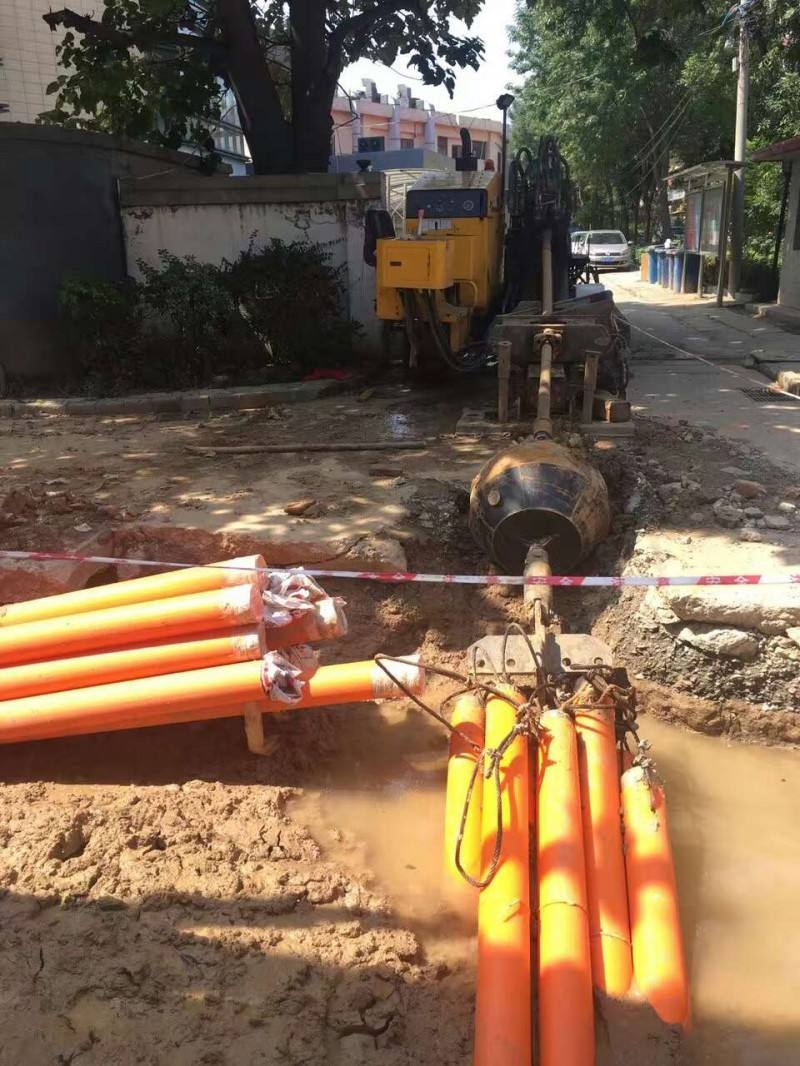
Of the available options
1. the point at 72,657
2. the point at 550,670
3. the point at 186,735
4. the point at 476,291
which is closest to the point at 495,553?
the point at 550,670

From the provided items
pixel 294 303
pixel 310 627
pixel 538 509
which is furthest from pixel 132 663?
pixel 294 303

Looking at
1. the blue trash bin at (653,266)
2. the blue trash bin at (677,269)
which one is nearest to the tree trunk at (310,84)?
the blue trash bin at (677,269)

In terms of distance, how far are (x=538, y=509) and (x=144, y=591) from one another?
2.31m

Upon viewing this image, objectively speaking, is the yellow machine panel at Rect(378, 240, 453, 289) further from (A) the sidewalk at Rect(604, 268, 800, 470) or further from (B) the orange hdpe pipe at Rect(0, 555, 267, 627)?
(B) the orange hdpe pipe at Rect(0, 555, 267, 627)

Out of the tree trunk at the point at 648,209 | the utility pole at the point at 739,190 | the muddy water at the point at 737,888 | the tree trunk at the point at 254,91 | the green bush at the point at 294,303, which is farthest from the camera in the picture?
the tree trunk at the point at 648,209

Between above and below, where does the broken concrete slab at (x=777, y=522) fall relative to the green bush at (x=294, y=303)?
below

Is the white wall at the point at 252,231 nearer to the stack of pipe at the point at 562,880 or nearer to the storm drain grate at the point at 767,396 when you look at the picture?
the storm drain grate at the point at 767,396

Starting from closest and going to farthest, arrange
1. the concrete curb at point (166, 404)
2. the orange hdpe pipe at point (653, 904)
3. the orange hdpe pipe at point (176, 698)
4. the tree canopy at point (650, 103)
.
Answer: the orange hdpe pipe at point (653, 904) → the orange hdpe pipe at point (176, 698) → the concrete curb at point (166, 404) → the tree canopy at point (650, 103)

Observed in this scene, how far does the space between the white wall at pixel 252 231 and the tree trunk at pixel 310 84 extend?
1265 mm

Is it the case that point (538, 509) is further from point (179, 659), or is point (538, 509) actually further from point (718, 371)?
point (718, 371)

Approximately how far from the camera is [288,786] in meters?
3.99

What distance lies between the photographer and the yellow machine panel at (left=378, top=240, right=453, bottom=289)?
25.6ft

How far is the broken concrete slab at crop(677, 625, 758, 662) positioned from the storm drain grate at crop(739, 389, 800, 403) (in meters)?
5.06

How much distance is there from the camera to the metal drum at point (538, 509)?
5.05 metres
